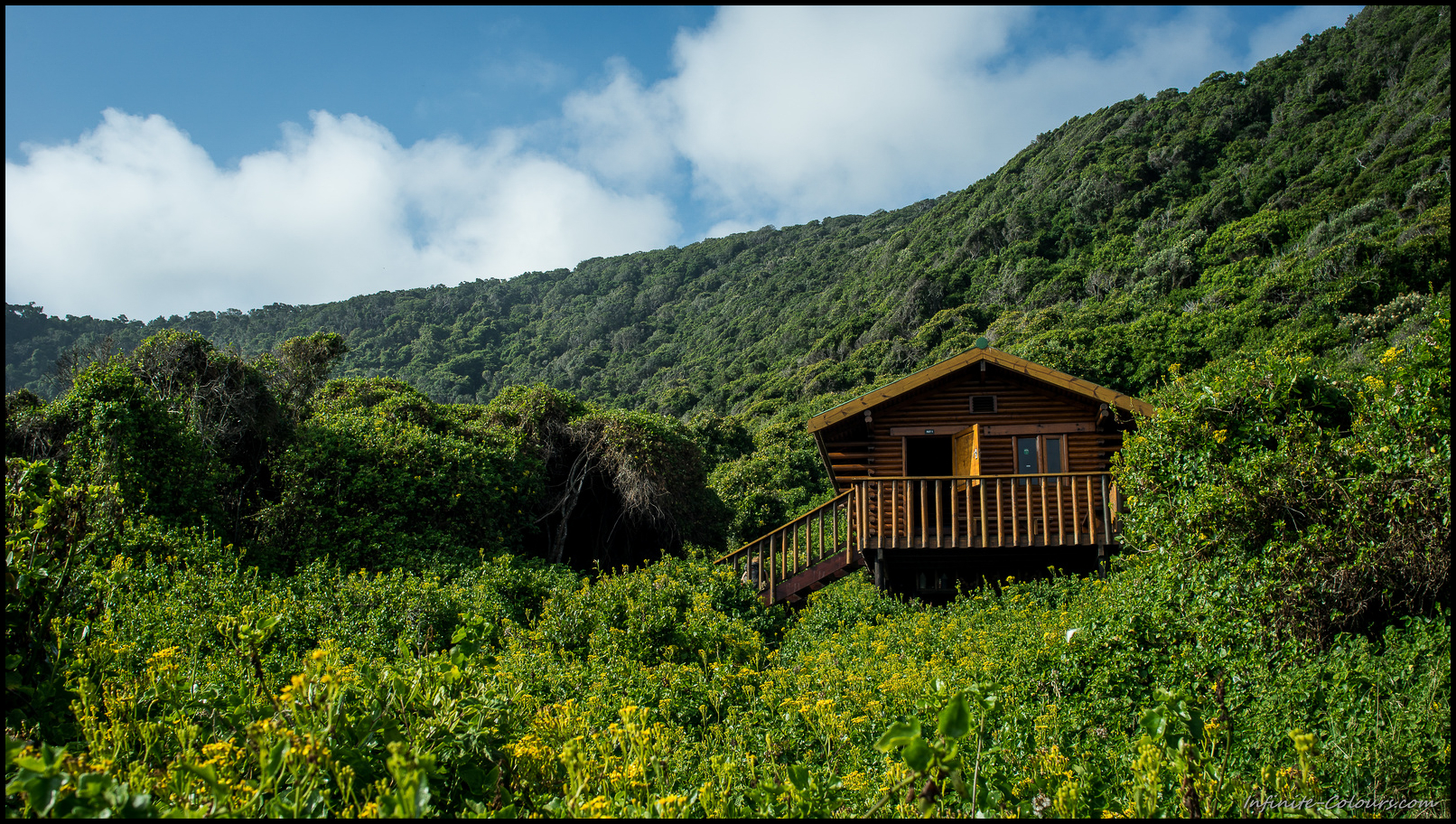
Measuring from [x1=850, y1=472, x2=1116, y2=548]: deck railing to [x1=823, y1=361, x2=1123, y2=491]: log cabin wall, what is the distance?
1319 mm

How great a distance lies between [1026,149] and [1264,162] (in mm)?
32394

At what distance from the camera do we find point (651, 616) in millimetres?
9516

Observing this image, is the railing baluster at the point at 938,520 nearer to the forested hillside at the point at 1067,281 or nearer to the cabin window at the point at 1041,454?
the cabin window at the point at 1041,454

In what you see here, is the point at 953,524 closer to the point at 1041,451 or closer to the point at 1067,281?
the point at 1041,451

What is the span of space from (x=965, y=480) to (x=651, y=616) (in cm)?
561

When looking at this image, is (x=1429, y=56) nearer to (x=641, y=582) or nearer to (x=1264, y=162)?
(x=1264, y=162)

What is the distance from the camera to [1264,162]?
4709 centimetres

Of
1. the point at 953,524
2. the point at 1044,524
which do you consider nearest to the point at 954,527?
the point at 953,524

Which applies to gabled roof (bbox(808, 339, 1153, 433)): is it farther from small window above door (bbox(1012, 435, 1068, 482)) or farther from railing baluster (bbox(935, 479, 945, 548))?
railing baluster (bbox(935, 479, 945, 548))

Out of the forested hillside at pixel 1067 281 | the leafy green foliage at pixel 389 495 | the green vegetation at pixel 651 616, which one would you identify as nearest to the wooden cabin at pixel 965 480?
the green vegetation at pixel 651 616

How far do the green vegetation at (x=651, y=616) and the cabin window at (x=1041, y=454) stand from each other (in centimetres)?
237

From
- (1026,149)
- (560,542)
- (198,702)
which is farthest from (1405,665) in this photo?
(1026,149)

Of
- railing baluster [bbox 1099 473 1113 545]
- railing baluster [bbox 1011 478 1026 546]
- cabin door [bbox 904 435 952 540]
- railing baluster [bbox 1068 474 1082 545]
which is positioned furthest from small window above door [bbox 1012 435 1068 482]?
railing baluster [bbox 1099 473 1113 545]

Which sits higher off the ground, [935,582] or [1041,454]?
[1041,454]
